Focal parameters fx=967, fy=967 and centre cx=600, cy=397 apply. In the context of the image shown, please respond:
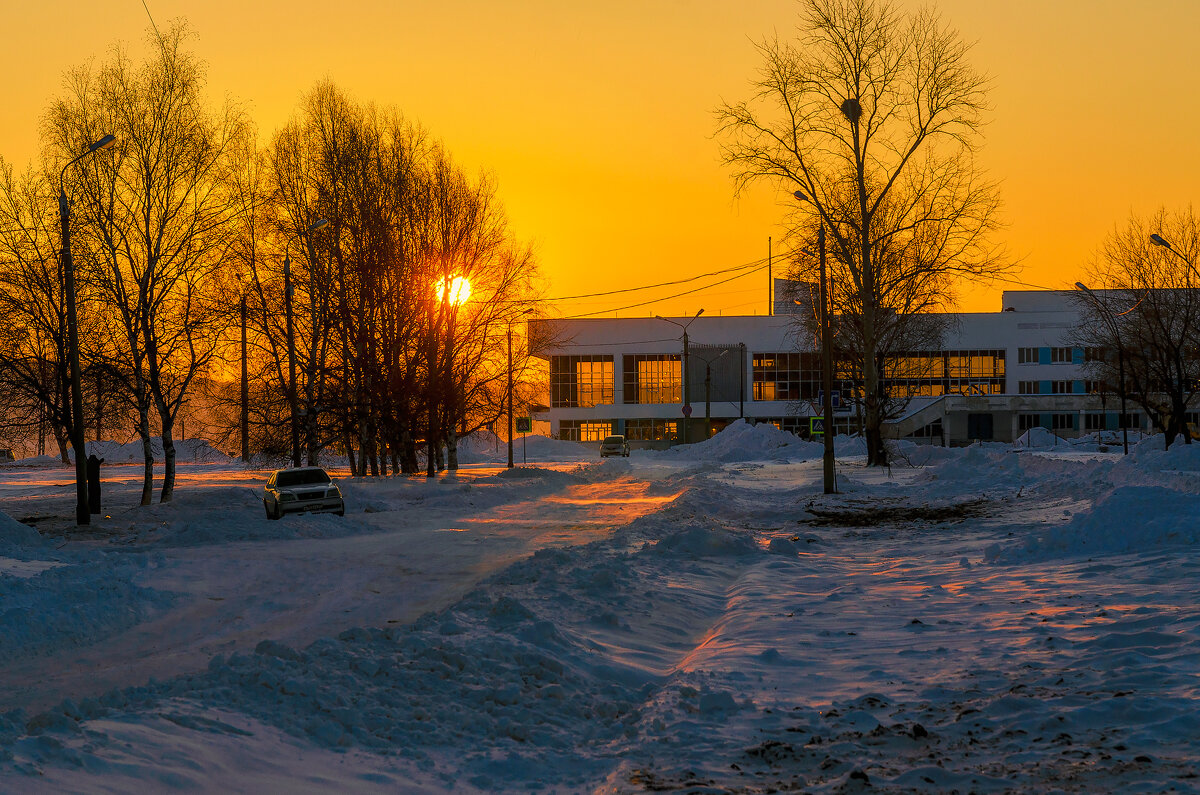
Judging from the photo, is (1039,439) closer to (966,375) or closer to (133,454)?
(966,375)

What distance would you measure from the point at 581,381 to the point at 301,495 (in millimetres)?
86792

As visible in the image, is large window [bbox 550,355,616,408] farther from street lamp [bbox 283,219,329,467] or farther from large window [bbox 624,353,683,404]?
street lamp [bbox 283,219,329,467]

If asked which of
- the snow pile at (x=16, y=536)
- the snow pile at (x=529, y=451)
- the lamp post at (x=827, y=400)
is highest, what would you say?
the lamp post at (x=827, y=400)

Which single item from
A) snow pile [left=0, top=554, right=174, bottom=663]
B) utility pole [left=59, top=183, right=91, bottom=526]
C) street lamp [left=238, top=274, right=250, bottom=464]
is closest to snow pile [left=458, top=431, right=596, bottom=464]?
street lamp [left=238, top=274, right=250, bottom=464]

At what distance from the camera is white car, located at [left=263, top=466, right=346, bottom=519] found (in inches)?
979

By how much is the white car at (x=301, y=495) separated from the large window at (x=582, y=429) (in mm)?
85382

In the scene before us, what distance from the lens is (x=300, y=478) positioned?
26.2 m

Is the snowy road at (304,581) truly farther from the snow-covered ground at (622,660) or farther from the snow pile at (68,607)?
the snow pile at (68,607)

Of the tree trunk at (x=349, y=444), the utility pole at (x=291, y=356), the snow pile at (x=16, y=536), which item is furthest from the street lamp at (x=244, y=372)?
the snow pile at (x=16, y=536)

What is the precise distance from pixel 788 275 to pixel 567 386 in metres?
67.4

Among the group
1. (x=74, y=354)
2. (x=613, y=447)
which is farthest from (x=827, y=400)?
(x=613, y=447)

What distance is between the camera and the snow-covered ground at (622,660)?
20.2 feet

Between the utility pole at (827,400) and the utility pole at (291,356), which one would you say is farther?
the utility pole at (291,356)

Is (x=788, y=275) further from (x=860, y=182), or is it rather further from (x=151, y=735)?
(x=151, y=735)
